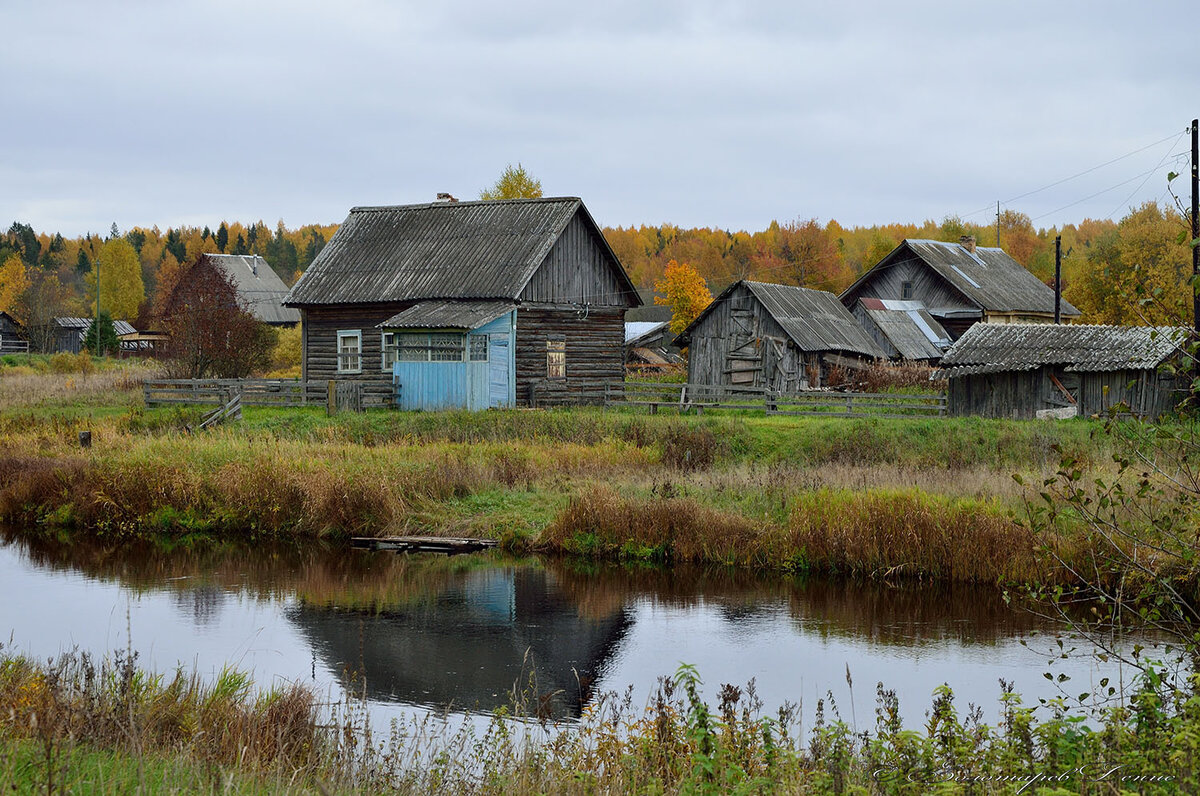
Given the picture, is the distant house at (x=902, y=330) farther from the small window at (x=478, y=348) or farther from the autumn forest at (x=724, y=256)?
the small window at (x=478, y=348)

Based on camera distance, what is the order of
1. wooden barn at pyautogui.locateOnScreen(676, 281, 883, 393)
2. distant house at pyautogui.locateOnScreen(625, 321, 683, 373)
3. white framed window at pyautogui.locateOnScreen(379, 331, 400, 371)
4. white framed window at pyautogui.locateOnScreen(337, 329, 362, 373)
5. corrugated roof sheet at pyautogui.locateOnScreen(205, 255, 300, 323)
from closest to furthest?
white framed window at pyautogui.locateOnScreen(379, 331, 400, 371)
white framed window at pyautogui.locateOnScreen(337, 329, 362, 373)
wooden barn at pyautogui.locateOnScreen(676, 281, 883, 393)
distant house at pyautogui.locateOnScreen(625, 321, 683, 373)
corrugated roof sheet at pyautogui.locateOnScreen(205, 255, 300, 323)

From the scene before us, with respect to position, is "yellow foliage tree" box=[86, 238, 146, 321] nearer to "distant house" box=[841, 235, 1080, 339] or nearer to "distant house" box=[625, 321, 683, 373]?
"distant house" box=[625, 321, 683, 373]

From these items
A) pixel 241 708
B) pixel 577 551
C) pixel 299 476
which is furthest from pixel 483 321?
pixel 241 708

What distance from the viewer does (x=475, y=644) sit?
13.6 m

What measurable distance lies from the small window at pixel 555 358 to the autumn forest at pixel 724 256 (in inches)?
626

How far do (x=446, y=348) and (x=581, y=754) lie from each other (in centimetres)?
2368

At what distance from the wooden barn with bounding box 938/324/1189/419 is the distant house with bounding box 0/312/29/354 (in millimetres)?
61586

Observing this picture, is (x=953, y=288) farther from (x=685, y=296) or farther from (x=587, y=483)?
(x=587, y=483)

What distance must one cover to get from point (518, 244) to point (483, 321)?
3.96 m

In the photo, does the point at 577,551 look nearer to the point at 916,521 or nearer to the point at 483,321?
the point at 916,521

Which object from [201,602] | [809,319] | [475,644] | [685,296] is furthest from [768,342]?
[475,644]

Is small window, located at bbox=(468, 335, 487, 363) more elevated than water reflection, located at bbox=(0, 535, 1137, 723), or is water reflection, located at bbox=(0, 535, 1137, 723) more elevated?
small window, located at bbox=(468, 335, 487, 363)

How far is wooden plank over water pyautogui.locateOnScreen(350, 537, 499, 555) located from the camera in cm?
1889

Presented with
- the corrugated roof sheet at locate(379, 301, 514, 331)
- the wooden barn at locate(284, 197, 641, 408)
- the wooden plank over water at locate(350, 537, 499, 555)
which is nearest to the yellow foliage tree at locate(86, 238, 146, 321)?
the wooden barn at locate(284, 197, 641, 408)
